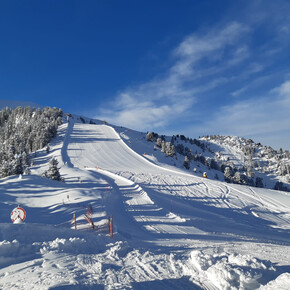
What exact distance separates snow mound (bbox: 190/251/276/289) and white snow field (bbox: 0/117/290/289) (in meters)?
0.02

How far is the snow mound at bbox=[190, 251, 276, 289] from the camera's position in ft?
13.9

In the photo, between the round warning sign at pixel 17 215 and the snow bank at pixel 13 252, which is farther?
the round warning sign at pixel 17 215

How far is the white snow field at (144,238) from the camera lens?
14.7ft

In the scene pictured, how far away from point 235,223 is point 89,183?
49.6 ft

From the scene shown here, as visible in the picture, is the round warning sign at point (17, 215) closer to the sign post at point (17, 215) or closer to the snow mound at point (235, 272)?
the sign post at point (17, 215)

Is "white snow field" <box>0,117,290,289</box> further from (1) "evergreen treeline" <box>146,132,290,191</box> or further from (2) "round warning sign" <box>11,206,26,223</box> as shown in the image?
(1) "evergreen treeline" <box>146,132,290,191</box>

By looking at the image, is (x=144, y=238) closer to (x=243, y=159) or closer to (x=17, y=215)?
(x=17, y=215)

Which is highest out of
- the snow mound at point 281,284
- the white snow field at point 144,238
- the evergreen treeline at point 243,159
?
the evergreen treeline at point 243,159

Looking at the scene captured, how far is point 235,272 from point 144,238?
16.3ft

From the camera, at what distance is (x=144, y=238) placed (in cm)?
874

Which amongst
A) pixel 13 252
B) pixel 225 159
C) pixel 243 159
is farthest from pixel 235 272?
pixel 243 159

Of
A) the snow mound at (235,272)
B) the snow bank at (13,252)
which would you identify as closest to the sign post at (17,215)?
the snow bank at (13,252)

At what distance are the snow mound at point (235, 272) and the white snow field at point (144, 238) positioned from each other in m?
0.02

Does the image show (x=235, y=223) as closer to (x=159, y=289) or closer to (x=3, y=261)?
(x=159, y=289)
